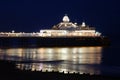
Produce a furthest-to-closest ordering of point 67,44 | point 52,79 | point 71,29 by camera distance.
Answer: point 71,29 < point 67,44 < point 52,79

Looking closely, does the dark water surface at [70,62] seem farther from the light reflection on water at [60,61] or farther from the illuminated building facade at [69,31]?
the illuminated building facade at [69,31]

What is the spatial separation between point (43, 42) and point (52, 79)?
8618cm

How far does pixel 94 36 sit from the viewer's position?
333 feet

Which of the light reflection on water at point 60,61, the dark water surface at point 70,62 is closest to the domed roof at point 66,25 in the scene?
the light reflection on water at point 60,61

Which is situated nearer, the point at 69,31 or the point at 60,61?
the point at 60,61

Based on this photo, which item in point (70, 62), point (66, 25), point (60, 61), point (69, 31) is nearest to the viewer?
point (70, 62)

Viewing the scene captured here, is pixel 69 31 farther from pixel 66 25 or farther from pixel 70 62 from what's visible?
pixel 70 62

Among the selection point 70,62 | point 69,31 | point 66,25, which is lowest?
point 70,62

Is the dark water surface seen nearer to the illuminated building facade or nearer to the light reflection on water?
the light reflection on water

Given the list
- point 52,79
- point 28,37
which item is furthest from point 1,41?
point 52,79

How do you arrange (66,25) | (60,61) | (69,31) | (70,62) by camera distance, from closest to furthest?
(70,62)
(60,61)
(69,31)
(66,25)

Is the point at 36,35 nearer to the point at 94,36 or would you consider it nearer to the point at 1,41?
the point at 1,41

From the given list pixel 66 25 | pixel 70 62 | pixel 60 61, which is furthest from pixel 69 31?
pixel 70 62

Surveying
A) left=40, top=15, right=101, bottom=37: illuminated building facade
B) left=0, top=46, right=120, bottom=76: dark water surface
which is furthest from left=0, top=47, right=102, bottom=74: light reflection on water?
left=40, top=15, right=101, bottom=37: illuminated building facade
